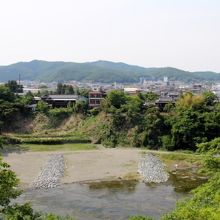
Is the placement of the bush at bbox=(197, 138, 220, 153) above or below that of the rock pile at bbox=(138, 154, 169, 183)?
above

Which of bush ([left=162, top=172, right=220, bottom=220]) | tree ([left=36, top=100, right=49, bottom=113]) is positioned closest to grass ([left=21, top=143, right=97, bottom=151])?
tree ([left=36, top=100, right=49, bottom=113])

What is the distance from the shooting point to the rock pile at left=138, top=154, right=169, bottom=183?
118 feet

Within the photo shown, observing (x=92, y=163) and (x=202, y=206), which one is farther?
(x=92, y=163)

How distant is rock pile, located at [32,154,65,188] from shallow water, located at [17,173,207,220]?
4.01ft

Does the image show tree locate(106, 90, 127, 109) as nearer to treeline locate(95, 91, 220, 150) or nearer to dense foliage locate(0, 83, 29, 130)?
treeline locate(95, 91, 220, 150)

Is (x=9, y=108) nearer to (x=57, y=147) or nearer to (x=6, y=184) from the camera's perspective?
(x=57, y=147)

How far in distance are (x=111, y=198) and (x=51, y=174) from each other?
8143 mm

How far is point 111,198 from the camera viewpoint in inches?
1203

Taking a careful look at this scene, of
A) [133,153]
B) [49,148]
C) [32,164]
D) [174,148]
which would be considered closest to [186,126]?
[174,148]

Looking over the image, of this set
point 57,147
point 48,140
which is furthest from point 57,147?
point 48,140

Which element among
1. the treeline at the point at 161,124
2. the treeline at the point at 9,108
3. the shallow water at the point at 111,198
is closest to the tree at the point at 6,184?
the shallow water at the point at 111,198

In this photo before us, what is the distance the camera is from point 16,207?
1120cm

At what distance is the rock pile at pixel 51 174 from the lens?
3384cm

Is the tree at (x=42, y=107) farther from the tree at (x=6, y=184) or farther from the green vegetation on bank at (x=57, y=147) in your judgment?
the tree at (x=6, y=184)
